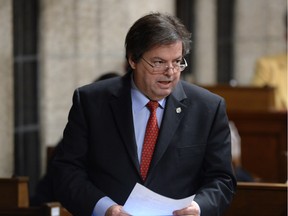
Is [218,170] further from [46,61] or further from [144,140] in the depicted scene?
[46,61]

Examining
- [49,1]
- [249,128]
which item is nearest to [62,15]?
[49,1]

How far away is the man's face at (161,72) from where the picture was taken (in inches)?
176

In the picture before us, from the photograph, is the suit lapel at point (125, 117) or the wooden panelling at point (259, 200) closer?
the suit lapel at point (125, 117)

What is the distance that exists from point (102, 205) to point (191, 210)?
0.38 metres

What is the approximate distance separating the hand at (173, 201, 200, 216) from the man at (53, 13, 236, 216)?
0.02 metres

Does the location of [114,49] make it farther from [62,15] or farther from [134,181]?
[134,181]

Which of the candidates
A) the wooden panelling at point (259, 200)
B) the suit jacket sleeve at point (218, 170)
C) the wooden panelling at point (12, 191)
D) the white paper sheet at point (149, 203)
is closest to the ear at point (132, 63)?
the suit jacket sleeve at point (218, 170)

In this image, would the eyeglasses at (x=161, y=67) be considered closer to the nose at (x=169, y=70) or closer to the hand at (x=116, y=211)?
the nose at (x=169, y=70)

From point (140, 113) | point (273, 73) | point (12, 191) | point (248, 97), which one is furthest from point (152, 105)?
point (273, 73)

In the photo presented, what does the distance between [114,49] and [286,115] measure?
74.5 inches

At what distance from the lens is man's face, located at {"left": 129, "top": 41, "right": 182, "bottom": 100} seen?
448cm

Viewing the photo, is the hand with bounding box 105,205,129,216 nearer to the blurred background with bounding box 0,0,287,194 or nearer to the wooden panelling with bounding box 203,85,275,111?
the blurred background with bounding box 0,0,287,194

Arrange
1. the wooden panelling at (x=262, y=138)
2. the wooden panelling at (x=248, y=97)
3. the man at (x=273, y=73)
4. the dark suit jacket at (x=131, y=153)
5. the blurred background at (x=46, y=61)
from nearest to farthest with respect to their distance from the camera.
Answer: the dark suit jacket at (x=131, y=153), the blurred background at (x=46, y=61), the wooden panelling at (x=262, y=138), the wooden panelling at (x=248, y=97), the man at (x=273, y=73)

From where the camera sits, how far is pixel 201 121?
470 centimetres
